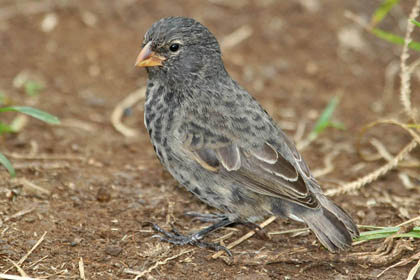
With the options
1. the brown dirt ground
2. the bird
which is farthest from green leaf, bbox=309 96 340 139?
the bird

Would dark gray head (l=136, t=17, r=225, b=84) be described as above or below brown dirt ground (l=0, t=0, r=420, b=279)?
above

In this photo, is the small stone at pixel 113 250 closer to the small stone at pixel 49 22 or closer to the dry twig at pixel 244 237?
the dry twig at pixel 244 237

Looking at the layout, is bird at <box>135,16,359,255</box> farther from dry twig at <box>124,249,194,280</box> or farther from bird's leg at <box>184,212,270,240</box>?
dry twig at <box>124,249,194,280</box>

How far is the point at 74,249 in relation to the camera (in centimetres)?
387

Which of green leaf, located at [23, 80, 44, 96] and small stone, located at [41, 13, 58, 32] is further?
small stone, located at [41, 13, 58, 32]

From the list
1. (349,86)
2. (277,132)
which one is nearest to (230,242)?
(277,132)

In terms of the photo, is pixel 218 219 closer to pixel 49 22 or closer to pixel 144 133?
pixel 144 133

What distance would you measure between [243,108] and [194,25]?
2.27 ft

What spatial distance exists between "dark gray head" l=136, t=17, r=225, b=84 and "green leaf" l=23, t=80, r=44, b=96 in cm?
229

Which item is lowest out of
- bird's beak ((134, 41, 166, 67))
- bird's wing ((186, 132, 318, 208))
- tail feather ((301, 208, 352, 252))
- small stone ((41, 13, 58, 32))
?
tail feather ((301, 208, 352, 252))

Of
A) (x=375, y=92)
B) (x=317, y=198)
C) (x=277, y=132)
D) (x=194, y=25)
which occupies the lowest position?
(x=375, y=92)

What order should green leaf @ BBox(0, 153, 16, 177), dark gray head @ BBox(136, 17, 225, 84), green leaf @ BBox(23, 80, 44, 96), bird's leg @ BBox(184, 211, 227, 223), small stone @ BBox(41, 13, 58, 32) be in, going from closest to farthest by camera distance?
1. green leaf @ BBox(0, 153, 16, 177)
2. dark gray head @ BBox(136, 17, 225, 84)
3. bird's leg @ BBox(184, 211, 227, 223)
4. green leaf @ BBox(23, 80, 44, 96)
5. small stone @ BBox(41, 13, 58, 32)

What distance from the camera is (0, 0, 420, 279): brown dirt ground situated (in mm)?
3889

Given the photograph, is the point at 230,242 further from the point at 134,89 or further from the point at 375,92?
the point at 375,92
